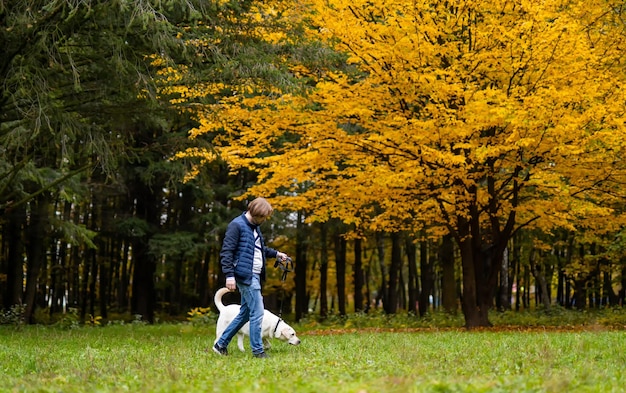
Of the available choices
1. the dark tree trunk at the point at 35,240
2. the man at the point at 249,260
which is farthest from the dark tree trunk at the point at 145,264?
the man at the point at 249,260

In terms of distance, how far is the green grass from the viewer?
521cm

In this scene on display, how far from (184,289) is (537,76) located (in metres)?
25.6

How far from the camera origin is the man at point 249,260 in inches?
311

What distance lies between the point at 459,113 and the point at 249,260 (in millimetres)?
6698

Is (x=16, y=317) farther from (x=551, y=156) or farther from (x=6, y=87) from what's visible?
(x=551, y=156)

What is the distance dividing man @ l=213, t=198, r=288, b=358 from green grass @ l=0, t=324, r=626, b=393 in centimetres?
43

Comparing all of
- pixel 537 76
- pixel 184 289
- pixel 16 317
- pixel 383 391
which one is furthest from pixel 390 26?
pixel 184 289

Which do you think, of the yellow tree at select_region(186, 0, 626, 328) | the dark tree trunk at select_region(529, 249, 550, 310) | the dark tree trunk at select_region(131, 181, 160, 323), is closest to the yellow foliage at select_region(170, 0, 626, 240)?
the yellow tree at select_region(186, 0, 626, 328)

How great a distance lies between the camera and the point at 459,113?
43.5 ft

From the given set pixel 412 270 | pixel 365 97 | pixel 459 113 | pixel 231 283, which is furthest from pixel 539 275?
pixel 231 283

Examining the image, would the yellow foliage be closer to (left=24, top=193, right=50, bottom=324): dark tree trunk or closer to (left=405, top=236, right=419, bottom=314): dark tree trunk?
(left=24, top=193, right=50, bottom=324): dark tree trunk

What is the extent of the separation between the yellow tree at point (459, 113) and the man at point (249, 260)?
4.72 m

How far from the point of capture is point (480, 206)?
53.5 ft

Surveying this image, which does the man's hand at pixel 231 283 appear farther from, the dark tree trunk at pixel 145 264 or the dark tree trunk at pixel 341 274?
the dark tree trunk at pixel 145 264
